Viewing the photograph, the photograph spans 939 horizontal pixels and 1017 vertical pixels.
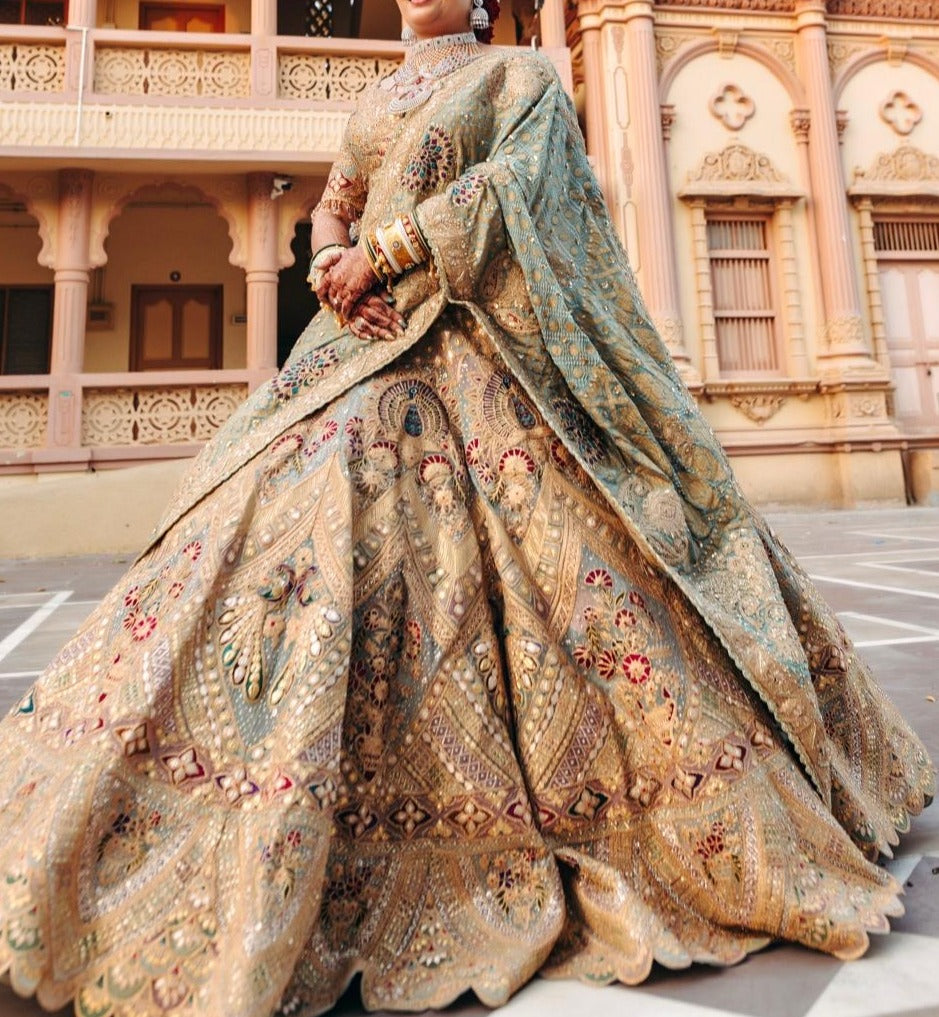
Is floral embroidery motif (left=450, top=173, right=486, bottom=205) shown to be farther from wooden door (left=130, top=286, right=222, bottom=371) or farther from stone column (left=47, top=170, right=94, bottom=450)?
wooden door (left=130, top=286, right=222, bottom=371)

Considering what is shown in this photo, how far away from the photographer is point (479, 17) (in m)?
1.45

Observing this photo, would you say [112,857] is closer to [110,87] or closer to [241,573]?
[241,573]

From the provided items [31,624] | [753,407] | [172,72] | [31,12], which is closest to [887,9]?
[753,407]

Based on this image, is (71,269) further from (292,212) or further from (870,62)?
(870,62)

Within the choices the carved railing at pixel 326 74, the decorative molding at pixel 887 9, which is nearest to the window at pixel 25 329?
the carved railing at pixel 326 74

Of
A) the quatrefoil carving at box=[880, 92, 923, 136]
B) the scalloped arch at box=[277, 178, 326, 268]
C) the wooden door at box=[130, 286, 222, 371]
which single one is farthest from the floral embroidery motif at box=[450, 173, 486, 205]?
the quatrefoil carving at box=[880, 92, 923, 136]

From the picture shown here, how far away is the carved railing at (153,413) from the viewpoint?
6.91 meters

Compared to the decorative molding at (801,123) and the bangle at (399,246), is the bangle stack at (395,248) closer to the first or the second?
the bangle at (399,246)

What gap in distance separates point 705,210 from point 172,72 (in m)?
5.66

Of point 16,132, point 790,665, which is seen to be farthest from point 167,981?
point 16,132

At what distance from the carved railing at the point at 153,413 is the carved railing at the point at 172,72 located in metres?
2.73

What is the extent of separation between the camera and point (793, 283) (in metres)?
8.91

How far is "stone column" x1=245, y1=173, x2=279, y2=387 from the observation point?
738cm

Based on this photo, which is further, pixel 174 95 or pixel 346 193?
pixel 174 95
